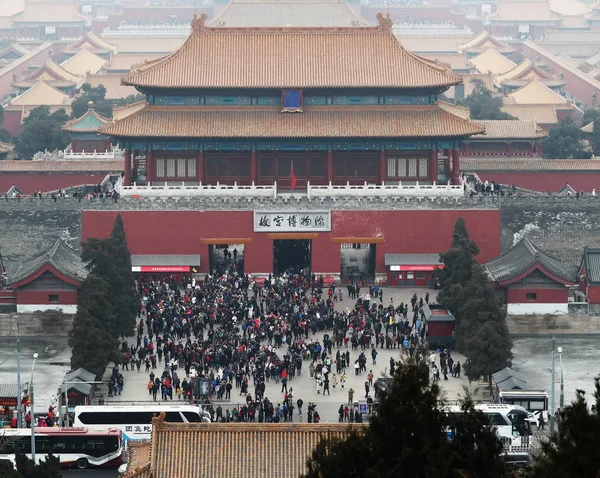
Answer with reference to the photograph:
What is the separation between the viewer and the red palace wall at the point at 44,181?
77500 millimetres

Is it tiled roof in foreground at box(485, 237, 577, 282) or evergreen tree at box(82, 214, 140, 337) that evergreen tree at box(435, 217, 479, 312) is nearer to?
tiled roof in foreground at box(485, 237, 577, 282)

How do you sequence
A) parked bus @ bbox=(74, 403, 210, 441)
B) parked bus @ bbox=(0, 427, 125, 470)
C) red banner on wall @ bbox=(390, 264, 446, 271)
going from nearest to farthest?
parked bus @ bbox=(0, 427, 125, 470), parked bus @ bbox=(74, 403, 210, 441), red banner on wall @ bbox=(390, 264, 446, 271)

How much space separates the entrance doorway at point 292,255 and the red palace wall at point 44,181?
1446 cm

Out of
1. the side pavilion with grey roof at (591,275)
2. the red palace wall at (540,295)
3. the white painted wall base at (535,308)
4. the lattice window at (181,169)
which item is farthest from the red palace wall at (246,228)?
the white painted wall base at (535,308)

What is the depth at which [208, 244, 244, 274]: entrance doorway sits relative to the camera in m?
64.8

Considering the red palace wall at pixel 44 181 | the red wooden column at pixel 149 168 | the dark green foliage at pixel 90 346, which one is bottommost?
the dark green foliage at pixel 90 346

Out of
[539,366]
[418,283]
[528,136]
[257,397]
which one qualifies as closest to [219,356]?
[257,397]

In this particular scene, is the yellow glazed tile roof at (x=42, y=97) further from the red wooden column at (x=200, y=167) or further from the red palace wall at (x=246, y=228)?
the red palace wall at (x=246, y=228)

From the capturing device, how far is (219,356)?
5100 centimetres

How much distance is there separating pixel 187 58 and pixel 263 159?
5.00 m

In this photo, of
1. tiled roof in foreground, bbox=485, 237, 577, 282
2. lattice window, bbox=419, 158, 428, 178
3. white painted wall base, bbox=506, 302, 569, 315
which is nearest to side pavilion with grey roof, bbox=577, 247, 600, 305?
tiled roof in foreground, bbox=485, 237, 577, 282

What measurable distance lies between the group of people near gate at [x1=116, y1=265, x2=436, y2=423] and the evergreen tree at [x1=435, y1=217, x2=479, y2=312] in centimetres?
129

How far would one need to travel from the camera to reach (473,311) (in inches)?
2052

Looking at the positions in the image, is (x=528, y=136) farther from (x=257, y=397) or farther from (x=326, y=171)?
(x=257, y=397)
